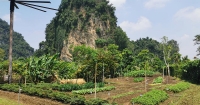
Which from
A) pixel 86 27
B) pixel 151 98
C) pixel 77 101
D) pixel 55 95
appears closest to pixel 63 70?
pixel 55 95

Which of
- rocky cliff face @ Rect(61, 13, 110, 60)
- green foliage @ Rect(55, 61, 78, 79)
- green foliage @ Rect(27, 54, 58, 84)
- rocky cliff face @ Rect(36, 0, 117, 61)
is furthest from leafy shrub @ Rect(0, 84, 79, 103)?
rocky cliff face @ Rect(61, 13, 110, 60)

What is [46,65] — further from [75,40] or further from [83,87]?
[75,40]

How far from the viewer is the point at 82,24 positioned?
7931cm

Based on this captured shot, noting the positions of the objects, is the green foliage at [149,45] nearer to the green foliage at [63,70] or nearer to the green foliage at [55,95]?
the green foliage at [63,70]

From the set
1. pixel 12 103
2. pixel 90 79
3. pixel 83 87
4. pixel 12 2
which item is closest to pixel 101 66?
pixel 90 79

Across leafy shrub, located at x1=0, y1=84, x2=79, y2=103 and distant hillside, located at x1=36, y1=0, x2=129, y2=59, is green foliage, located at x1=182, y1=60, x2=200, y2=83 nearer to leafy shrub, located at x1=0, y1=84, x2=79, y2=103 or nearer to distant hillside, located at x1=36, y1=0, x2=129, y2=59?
leafy shrub, located at x1=0, y1=84, x2=79, y2=103

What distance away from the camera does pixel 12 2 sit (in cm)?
1933

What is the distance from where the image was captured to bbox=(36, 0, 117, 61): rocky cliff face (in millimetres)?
79375

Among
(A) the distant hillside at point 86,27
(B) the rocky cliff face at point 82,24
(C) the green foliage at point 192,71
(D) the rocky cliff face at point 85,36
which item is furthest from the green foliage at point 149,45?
(C) the green foliage at point 192,71

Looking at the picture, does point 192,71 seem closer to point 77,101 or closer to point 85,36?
point 77,101

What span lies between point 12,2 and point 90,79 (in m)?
16.8

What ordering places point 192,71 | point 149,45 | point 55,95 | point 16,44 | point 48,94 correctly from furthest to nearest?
point 16,44
point 149,45
point 192,71
point 48,94
point 55,95

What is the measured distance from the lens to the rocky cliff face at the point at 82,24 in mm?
79375

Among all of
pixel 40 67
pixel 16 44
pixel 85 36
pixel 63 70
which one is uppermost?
pixel 16 44
